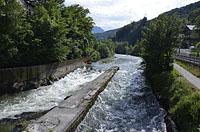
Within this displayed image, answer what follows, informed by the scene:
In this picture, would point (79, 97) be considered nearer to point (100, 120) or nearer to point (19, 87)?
point (100, 120)

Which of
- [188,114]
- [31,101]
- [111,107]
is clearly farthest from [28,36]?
[188,114]

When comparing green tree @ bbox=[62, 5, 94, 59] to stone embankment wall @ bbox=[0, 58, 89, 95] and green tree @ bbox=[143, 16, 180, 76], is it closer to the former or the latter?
stone embankment wall @ bbox=[0, 58, 89, 95]

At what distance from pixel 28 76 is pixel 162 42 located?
11109 mm

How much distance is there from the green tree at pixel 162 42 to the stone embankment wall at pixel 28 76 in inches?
387

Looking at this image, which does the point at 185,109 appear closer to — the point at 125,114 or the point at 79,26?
the point at 125,114

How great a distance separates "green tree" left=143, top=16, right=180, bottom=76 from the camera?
84.6ft

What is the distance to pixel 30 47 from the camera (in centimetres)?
3011

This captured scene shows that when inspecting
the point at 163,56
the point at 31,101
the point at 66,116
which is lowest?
the point at 31,101

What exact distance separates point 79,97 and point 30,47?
11.5m

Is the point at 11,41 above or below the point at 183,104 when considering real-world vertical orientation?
above

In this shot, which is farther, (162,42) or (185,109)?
(162,42)

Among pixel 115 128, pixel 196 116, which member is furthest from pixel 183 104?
pixel 115 128

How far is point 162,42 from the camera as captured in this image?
2605 centimetres

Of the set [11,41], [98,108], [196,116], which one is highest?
[11,41]
